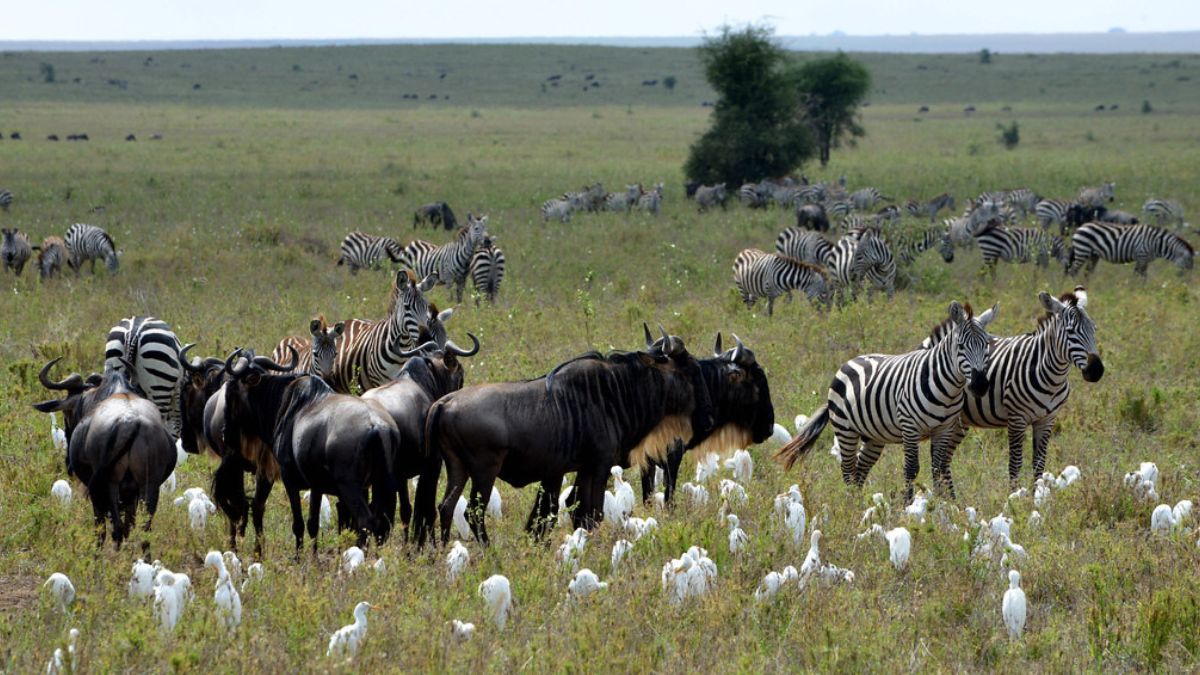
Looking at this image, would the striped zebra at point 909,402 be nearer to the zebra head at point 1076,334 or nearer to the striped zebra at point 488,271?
the zebra head at point 1076,334

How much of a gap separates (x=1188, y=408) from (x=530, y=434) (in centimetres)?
689

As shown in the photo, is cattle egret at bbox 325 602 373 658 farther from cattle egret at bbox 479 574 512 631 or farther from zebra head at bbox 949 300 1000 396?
zebra head at bbox 949 300 1000 396

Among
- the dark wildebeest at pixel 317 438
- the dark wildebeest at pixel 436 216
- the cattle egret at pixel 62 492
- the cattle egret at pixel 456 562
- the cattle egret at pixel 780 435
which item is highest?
the dark wildebeest at pixel 317 438

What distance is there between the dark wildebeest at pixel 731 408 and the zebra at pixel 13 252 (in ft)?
46.7

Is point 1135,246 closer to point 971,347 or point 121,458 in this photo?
point 971,347

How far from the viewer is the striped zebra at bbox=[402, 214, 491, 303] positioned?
65.1 feet

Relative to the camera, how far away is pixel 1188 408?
11.5m

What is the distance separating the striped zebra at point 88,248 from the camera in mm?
19875

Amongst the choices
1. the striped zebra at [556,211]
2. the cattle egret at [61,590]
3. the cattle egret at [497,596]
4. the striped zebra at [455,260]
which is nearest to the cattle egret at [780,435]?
the cattle egret at [497,596]

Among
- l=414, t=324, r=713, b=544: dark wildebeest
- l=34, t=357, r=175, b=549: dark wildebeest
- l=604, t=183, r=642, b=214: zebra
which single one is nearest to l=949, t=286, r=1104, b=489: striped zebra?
l=414, t=324, r=713, b=544: dark wildebeest

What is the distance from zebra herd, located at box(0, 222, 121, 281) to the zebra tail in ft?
43.7

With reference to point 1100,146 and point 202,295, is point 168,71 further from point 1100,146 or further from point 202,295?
point 202,295

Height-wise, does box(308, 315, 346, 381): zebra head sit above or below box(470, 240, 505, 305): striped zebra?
above

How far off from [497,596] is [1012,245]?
684 inches
